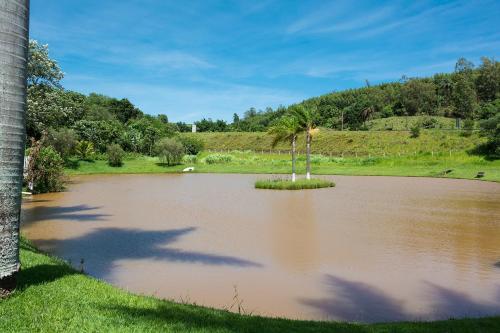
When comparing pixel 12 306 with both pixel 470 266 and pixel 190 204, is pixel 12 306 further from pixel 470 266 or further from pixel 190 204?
pixel 190 204

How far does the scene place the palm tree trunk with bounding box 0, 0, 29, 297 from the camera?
238 inches

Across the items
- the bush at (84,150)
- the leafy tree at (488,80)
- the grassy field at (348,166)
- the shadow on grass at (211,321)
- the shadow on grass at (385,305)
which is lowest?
the shadow on grass at (385,305)

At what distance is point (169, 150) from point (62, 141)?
12364mm

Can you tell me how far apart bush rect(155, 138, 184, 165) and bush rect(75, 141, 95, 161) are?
8.93 metres

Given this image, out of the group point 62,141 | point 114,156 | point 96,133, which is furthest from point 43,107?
point 96,133

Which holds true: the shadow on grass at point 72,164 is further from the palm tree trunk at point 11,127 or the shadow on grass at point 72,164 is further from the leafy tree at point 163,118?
the leafy tree at point 163,118

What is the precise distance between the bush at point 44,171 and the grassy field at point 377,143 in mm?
39456

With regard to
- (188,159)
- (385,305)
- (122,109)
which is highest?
(122,109)

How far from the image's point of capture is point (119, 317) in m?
5.70

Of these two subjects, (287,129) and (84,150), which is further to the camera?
(84,150)

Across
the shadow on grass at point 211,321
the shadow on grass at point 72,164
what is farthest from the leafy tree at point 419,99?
the shadow on grass at point 211,321

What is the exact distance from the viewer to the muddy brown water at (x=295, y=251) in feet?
27.5

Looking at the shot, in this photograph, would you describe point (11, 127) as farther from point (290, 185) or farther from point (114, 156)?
point (114, 156)

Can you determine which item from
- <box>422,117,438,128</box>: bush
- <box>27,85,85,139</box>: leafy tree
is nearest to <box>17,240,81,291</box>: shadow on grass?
<box>27,85,85,139</box>: leafy tree
